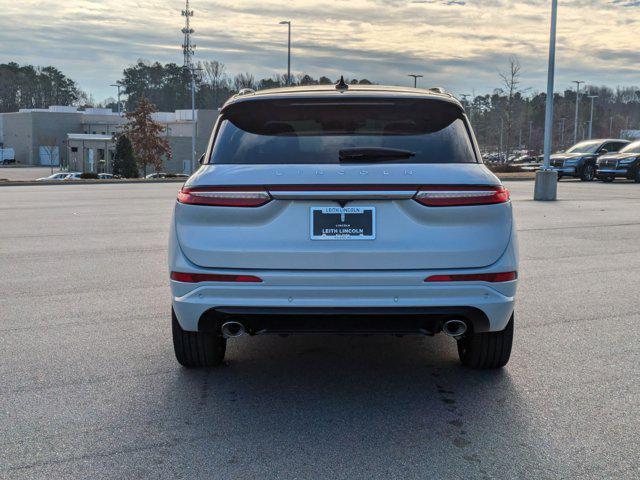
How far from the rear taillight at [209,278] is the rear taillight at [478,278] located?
0.95 metres

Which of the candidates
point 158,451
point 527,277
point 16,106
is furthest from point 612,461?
point 16,106

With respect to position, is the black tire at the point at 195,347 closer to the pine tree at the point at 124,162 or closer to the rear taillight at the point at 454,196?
the rear taillight at the point at 454,196

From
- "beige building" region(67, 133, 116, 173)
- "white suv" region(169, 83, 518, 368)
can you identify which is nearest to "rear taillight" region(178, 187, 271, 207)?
"white suv" region(169, 83, 518, 368)

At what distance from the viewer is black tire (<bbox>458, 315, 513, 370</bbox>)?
14.8 ft

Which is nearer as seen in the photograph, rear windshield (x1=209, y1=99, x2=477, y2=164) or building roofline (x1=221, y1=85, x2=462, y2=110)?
rear windshield (x1=209, y1=99, x2=477, y2=164)

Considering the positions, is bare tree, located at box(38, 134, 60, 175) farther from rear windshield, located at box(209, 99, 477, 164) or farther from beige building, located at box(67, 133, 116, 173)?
rear windshield, located at box(209, 99, 477, 164)

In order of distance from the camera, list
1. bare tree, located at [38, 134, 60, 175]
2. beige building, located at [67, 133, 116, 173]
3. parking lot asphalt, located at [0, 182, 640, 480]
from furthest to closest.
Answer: bare tree, located at [38, 134, 60, 175] < beige building, located at [67, 133, 116, 173] < parking lot asphalt, located at [0, 182, 640, 480]

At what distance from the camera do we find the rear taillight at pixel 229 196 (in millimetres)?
3824

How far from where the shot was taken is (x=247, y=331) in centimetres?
403

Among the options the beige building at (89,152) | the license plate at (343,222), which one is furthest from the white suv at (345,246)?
the beige building at (89,152)

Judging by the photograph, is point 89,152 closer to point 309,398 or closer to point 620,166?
point 620,166

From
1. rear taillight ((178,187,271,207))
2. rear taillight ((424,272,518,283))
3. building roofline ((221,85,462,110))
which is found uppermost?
building roofline ((221,85,462,110))

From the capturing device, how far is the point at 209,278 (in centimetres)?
389

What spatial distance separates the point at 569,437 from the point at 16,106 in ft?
507
